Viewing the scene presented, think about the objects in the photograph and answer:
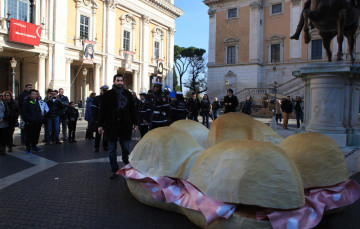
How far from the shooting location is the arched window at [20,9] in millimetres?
22875

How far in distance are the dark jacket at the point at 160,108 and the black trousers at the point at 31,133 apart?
3491mm

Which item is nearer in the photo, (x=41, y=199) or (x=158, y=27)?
(x=41, y=199)

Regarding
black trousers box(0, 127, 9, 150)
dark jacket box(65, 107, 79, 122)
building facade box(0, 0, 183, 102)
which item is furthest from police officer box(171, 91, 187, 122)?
building facade box(0, 0, 183, 102)

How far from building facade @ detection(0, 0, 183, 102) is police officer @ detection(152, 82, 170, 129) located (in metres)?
14.1

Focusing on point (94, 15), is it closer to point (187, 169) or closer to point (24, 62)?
point (24, 62)

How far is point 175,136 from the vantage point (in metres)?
3.50

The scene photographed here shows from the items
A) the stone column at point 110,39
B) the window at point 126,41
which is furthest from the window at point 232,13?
the stone column at point 110,39

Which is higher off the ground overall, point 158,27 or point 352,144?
point 158,27

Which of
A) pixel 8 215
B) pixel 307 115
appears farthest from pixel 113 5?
pixel 8 215

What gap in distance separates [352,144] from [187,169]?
482 cm

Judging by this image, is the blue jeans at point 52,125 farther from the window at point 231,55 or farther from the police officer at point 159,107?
the window at point 231,55

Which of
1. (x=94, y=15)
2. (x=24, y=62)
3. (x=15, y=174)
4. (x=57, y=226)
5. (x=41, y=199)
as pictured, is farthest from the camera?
(x=94, y=15)

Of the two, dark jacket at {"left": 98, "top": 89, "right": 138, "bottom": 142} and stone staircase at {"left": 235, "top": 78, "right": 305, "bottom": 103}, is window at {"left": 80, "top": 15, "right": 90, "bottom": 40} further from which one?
dark jacket at {"left": 98, "top": 89, "right": 138, "bottom": 142}

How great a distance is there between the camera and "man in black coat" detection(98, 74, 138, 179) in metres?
5.05
